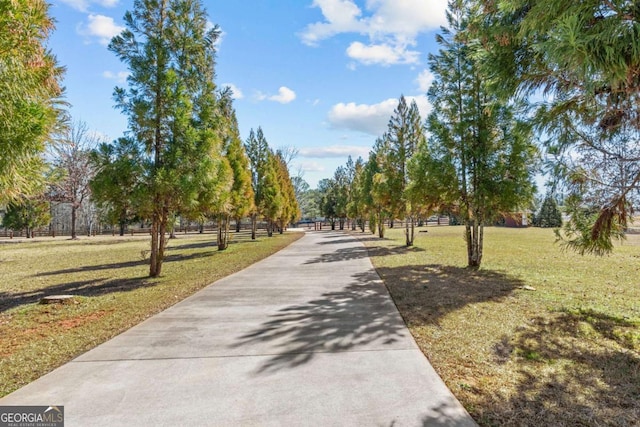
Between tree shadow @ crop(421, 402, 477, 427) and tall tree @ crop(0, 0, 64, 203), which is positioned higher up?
tall tree @ crop(0, 0, 64, 203)

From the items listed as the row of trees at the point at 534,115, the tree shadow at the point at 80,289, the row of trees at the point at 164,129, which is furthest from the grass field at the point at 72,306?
the row of trees at the point at 534,115

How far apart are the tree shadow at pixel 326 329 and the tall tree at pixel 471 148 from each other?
20.0ft

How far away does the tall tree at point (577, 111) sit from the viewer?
12.5 feet

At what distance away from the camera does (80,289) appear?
28.3ft

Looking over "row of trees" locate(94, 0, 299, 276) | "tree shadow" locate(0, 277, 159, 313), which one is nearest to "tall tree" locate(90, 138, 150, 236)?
"row of trees" locate(94, 0, 299, 276)

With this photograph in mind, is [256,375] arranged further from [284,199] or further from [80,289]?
[284,199]

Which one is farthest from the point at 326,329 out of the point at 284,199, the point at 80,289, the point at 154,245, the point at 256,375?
the point at 284,199

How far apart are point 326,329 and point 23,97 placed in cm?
497

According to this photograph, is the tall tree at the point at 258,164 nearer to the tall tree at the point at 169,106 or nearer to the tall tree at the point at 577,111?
the tall tree at the point at 169,106

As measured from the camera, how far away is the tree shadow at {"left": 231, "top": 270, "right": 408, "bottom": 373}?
4.18 m

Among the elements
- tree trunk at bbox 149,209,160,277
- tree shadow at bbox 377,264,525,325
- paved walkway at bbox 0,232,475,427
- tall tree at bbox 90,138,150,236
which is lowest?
paved walkway at bbox 0,232,475,427

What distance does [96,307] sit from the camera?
6.61 m

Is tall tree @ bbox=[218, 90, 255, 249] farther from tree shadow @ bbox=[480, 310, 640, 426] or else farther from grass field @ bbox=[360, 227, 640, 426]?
tree shadow @ bbox=[480, 310, 640, 426]

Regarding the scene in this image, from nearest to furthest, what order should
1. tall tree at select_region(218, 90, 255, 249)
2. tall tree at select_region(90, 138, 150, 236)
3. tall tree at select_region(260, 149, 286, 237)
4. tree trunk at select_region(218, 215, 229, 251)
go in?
tall tree at select_region(90, 138, 150, 236)
tree trunk at select_region(218, 215, 229, 251)
tall tree at select_region(218, 90, 255, 249)
tall tree at select_region(260, 149, 286, 237)
